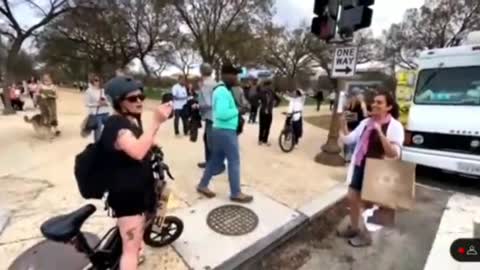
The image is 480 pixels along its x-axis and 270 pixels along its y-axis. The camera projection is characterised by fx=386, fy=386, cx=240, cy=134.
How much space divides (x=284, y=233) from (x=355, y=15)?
3615 mm

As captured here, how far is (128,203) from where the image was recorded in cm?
249

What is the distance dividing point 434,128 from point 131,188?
224 inches

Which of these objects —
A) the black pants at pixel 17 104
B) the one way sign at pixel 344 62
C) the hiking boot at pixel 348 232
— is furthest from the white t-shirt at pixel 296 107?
the black pants at pixel 17 104

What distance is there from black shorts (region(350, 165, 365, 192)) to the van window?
3.94 meters

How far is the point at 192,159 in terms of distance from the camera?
7285 millimetres

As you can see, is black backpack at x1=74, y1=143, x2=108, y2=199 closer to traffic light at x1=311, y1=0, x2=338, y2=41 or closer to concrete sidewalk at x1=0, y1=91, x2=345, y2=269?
concrete sidewalk at x1=0, y1=91, x2=345, y2=269

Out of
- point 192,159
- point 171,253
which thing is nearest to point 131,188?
point 171,253

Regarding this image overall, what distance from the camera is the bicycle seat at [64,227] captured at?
7.75 ft

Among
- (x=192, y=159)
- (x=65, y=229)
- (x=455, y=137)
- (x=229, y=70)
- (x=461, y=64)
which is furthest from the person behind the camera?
(x=192, y=159)

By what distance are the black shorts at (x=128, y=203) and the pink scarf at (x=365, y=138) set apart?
2147 mm

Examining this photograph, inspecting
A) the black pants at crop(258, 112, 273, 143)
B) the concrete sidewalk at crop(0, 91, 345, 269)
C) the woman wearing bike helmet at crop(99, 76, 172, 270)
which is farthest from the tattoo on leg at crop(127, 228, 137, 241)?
the black pants at crop(258, 112, 273, 143)

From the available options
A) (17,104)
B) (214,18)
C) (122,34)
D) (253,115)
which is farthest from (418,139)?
(122,34)

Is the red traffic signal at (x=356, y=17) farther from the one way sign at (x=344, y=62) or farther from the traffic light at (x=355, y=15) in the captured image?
the one way sign at (x=344, y=62)

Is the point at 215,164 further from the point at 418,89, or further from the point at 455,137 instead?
the point at 418,89
